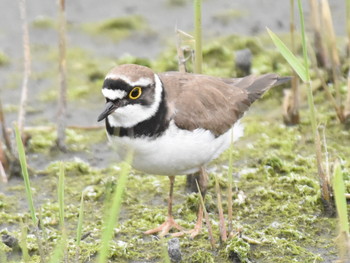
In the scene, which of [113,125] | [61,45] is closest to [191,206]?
[113,125]

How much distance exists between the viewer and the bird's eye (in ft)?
18.4

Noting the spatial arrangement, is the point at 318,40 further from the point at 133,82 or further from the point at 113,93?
the point at 113,93

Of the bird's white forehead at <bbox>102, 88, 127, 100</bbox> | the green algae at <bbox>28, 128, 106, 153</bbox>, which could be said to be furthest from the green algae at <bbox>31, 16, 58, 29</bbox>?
the bird's white forehead at <bbox>102, 88, 127, 100</bbox>

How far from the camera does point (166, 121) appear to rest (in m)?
5.70

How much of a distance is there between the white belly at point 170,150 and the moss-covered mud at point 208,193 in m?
0.55

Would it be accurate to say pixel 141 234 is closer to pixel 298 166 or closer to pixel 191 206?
pixel 191 206

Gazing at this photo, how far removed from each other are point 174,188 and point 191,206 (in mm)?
373

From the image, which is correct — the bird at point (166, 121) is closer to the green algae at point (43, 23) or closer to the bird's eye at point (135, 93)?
the bird's eye at point (135, 93)

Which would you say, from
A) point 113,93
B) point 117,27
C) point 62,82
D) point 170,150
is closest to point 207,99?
point 170,150

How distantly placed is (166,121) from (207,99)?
65cm

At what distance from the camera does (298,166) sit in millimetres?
6949

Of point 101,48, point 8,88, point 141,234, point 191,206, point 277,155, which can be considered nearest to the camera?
point 141,234

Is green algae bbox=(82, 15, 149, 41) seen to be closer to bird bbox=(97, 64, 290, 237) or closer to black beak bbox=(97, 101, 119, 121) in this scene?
bird bbox=(97, 64, 290, 237)

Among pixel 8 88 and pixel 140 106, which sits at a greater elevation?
pixel 140 106
